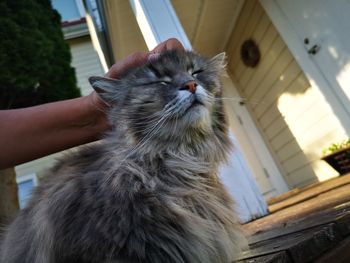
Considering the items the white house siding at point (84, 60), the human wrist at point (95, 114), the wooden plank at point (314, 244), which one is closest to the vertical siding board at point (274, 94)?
the human wrist at point (95, 114)

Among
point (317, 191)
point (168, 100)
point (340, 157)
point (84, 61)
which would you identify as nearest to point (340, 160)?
point (340, 157)

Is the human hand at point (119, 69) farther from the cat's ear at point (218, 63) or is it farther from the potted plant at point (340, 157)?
the potted plant at point (340, 157)

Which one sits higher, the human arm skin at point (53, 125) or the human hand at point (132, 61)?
the human hand at point (132, 61)

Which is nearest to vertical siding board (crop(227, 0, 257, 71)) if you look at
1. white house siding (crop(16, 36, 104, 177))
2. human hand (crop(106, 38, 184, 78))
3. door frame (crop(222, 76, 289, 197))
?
door frame (crop(222, 76, 289, 197))

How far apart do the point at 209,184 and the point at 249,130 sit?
428cm

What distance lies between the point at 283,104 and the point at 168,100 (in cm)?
374

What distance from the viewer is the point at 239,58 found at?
5395 mm

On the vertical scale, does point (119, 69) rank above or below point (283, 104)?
below

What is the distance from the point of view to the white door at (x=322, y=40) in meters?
3.15

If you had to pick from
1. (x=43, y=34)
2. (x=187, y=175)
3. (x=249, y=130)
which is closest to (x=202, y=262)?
(x=187, y=175)

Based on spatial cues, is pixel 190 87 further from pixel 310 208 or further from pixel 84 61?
pixel 84 61

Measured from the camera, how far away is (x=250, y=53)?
495cm

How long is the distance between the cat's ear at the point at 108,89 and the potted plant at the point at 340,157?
9.13 feet

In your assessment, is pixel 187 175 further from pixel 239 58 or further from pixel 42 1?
pixel 42 1
